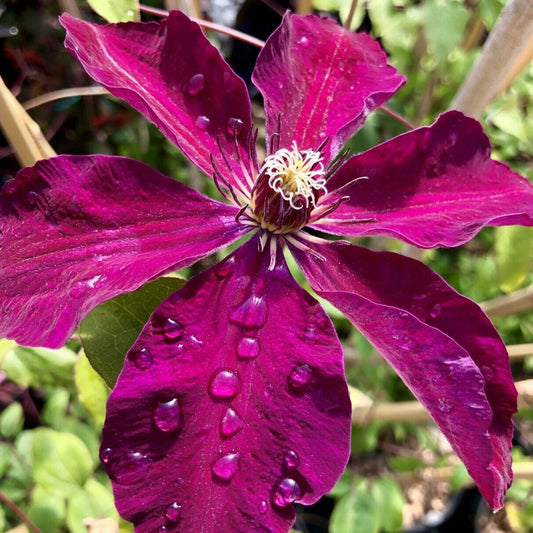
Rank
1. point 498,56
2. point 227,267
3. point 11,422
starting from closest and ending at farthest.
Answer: point 227,267 < point 498,56 < point 11,422

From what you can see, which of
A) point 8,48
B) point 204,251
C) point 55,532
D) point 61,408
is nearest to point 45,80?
point 8,48

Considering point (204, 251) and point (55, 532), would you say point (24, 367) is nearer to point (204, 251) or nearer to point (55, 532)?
point (55, 532)

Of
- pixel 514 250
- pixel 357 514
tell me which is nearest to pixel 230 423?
pixel 514 250

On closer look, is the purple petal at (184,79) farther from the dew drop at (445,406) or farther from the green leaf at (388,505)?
the green leaf at (388,505)

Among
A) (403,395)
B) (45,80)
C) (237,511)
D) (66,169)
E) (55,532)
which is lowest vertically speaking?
(403,395)

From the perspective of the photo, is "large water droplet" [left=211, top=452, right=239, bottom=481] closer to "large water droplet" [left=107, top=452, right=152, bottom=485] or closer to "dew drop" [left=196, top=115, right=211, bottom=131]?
"large water droplet" [left=107, top=452, right=152, bottom=485]

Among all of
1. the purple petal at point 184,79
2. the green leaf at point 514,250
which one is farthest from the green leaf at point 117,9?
the green leaf at point 514,250

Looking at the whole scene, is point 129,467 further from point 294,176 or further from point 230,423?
point 294,176
